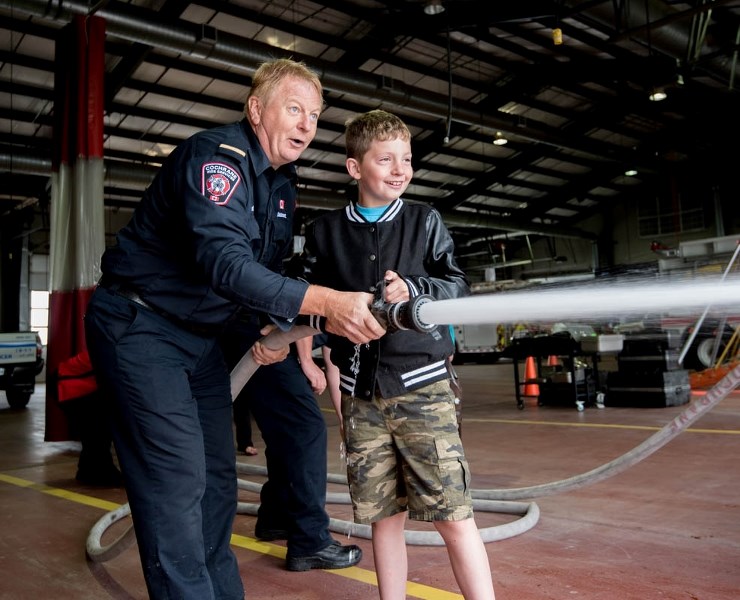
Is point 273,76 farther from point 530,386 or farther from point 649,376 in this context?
point 530,386

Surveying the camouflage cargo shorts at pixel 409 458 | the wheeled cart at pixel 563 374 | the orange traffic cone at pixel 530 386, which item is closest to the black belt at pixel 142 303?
the camouflage cargo shorts at pixel 409 458

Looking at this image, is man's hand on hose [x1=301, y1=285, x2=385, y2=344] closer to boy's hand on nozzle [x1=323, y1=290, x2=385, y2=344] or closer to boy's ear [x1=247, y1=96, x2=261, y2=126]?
boy's hand on nozzle [x1=323, y1=290, x2=385, y2=344]

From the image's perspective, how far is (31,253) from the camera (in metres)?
20.3

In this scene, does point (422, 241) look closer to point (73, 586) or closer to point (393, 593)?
point (393, 593)

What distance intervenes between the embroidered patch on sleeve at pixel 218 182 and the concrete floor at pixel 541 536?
5.32 ft

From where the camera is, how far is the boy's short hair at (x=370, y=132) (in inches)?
85.7

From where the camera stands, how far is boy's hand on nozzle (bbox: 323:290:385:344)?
5.45 ft

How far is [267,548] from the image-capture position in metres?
3.19

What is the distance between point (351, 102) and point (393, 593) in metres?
13.5

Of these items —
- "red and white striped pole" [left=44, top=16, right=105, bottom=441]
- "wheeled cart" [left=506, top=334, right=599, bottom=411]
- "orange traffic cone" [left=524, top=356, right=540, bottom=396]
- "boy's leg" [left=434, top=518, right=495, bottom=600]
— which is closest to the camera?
"boy's leg" [left=434, top=518, right=495, bottom=600]

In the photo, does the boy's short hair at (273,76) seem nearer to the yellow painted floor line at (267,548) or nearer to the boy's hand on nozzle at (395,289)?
the boy's hand on nozzle at (395,289)

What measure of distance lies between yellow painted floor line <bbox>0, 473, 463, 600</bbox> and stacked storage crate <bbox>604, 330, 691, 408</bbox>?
652 centimetres

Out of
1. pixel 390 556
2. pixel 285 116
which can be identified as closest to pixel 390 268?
pixel 285 116

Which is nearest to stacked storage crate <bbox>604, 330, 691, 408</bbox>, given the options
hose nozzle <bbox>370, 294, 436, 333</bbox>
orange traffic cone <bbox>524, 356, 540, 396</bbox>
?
orange traffic cone <bbox>524, 356, 540, 396</bbox>
